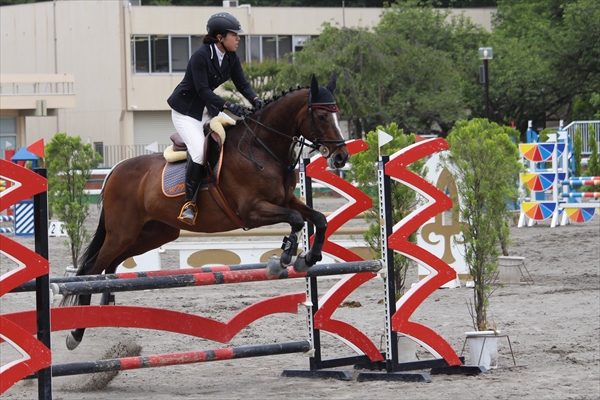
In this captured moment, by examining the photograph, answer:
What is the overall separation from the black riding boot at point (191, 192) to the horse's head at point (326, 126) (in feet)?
2.54

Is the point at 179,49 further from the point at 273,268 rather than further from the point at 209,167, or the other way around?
the point at 273,268

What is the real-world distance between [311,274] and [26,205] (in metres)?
11.8

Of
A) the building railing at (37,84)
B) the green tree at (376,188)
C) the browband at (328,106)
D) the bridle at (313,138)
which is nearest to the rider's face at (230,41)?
the bridle at (313,138)

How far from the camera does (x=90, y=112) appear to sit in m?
34.8

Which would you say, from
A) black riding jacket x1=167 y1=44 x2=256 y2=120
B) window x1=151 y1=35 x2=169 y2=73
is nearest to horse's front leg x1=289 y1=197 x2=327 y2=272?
black riding jacket x1=167 y1=44 x2=256 y2=120

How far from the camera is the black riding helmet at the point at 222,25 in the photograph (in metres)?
5.55

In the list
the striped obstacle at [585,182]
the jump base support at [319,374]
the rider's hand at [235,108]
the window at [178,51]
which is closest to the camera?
the rider's hand at [235,108]

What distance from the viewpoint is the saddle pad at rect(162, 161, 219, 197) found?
5680 mm

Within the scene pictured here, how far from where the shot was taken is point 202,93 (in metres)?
5.54

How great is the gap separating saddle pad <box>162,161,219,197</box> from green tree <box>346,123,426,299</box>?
190 centimetres

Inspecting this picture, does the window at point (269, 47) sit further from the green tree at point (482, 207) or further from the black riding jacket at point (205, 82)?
the black riding jacket at point (205, 82)

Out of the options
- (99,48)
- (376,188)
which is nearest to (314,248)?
(376,188)

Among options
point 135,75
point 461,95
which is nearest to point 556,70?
point 461,95

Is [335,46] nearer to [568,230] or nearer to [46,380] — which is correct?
[568,230]
